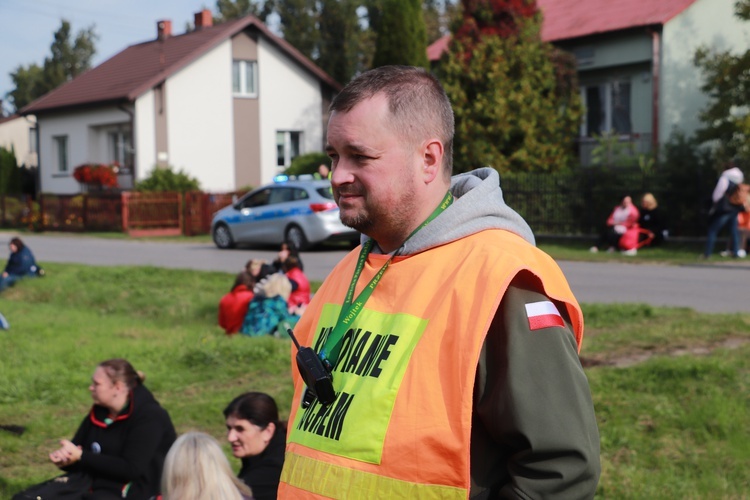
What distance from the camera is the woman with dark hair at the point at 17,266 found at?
53.5 ft

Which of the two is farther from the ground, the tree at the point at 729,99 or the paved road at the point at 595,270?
the tree at the point at 729,99

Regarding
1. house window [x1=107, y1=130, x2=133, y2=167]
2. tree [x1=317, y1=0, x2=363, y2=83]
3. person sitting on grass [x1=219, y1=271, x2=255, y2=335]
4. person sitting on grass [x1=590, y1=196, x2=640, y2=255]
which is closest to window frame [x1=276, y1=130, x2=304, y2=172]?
house window [x1=107, y1=130, x2=133, y2=167]

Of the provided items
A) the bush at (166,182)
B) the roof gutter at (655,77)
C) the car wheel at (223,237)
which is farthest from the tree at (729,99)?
the bush at (166,182)

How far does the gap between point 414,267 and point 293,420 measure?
1.77 ft

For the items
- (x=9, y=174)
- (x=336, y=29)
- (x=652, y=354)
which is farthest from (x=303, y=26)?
(x=652, y=354)

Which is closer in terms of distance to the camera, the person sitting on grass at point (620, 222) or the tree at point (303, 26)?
the person sitting on grass at point (620, 222)

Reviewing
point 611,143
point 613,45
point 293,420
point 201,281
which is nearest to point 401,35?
point 613,45

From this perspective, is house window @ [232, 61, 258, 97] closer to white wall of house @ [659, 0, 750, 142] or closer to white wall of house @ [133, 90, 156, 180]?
white wall of house @ [133, 90, 156, 180]

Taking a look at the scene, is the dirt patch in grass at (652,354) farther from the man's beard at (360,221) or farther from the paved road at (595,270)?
the man's beard at (360,221)

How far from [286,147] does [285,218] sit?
730 inches

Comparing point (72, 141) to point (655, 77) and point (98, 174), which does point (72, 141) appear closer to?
point (98, 174)

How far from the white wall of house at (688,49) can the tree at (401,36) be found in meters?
8.21

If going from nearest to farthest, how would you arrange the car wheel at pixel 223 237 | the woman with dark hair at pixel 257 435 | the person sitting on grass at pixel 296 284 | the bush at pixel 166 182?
the woman with dark hair at pixel 257 435 < the person sitting on grass at pixel 296 284 < the car wheel at pixel 223 237 < the bush at pixel 166 182

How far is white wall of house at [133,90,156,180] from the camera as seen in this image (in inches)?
1383
